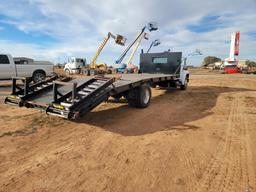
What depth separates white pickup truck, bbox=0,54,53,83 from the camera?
37.4 ft

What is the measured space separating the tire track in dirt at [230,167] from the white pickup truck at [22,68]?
10.3 metres

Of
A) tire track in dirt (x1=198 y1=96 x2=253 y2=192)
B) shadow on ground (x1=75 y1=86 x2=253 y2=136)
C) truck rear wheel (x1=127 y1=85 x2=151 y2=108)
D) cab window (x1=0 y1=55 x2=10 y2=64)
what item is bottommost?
tire track in dirt (x1=198 y1=96 x2=253 y2=192)

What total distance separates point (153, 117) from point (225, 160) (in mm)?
2733

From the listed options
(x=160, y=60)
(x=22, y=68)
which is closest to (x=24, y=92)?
(x=160, y=60)

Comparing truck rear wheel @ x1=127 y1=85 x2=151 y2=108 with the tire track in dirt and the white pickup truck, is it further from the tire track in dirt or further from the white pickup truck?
the white pickup truck

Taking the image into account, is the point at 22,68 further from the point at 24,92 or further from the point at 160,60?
the point at 160,60

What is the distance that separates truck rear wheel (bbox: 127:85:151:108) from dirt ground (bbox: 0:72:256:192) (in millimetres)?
948

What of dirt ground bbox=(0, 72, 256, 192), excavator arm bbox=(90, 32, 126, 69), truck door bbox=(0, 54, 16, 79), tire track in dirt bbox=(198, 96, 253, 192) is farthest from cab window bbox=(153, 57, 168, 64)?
excavator arm bbox=(90, 32, 126, 69)

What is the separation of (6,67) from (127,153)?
37.8 feet

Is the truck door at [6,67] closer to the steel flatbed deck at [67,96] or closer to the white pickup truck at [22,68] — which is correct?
the white pickup truck at [22,68]

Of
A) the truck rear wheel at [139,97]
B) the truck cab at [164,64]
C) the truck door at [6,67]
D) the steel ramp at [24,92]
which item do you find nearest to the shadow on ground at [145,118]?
the truck rear wheel at [139,97]

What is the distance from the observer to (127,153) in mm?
3490

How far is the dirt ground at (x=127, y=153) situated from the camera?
104 inches

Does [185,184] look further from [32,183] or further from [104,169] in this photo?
[32,183]
